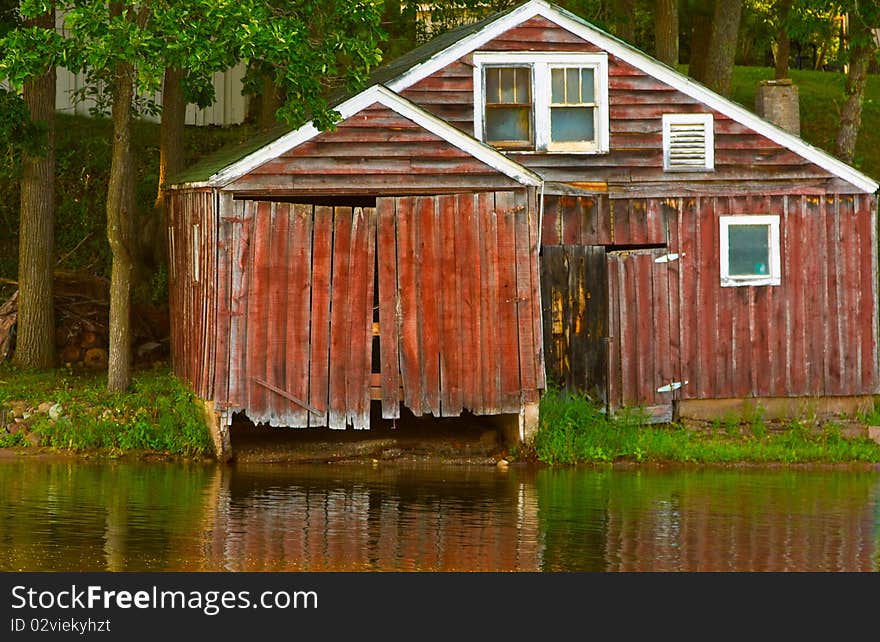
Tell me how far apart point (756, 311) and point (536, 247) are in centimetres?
400

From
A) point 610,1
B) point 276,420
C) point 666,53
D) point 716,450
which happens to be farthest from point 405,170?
point 610,1

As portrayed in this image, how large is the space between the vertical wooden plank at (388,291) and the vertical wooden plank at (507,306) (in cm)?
138

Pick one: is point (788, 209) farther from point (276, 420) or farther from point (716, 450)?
point (276, 420)

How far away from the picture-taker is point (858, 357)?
23.8 meters

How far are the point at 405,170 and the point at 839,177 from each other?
22.0ft

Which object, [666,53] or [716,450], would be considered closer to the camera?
[716,450]

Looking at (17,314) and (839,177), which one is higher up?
(839,177)

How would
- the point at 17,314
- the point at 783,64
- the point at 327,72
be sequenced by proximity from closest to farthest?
the point at 327,72
the point at 17,314
the point at 783,64

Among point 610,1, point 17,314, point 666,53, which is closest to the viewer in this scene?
point 17,314

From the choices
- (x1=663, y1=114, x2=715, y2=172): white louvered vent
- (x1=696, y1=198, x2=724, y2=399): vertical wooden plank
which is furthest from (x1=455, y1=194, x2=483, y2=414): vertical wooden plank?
(x1=696, y1=198, x2=724, y2=399): vertical wooden plank

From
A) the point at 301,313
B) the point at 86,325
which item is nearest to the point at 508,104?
the point at 301,313

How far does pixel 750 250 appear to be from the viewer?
23609 millimetres

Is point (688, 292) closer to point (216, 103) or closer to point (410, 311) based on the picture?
point (410, 311)

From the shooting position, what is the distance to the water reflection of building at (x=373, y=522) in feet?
47.5
